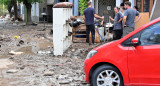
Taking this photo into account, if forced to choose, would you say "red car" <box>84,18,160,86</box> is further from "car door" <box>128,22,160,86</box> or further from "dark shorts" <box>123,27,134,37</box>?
"dark shorts" <box>123,27,134,37</box>

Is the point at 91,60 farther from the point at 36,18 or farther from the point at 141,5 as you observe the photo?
the point at 36,18

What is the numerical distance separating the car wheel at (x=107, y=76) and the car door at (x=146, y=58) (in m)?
0.28

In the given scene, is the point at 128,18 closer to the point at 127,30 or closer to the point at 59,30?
the point at 127,30

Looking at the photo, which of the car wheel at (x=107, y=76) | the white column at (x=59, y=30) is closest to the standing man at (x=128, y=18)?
the white column at (x=59, y=30)

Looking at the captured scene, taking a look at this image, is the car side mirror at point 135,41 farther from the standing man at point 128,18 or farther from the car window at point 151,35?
the standing man at point 128,18

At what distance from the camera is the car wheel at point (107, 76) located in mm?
5914

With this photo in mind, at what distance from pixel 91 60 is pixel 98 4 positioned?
17777 mm

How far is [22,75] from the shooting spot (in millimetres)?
8055

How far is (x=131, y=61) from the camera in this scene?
5.73m

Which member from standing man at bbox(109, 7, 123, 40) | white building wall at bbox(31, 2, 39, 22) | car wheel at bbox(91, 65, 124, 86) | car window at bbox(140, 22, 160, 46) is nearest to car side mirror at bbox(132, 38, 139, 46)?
car window at bbox(140, 22, 160, 46)

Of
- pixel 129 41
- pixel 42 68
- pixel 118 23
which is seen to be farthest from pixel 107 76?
pixel 118 23

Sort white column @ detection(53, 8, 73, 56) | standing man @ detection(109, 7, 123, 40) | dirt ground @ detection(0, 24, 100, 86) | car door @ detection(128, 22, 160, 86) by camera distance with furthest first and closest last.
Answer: white column @ detection(53, 8, 73, 56)
standing man @ detection(109, 7, 123, 40)
dirt ground @ detection(0, 24, 100, 86)
car door @ detection(128, 22, 160, 86)

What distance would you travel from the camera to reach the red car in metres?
5.59

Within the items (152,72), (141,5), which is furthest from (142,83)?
(141,5)
